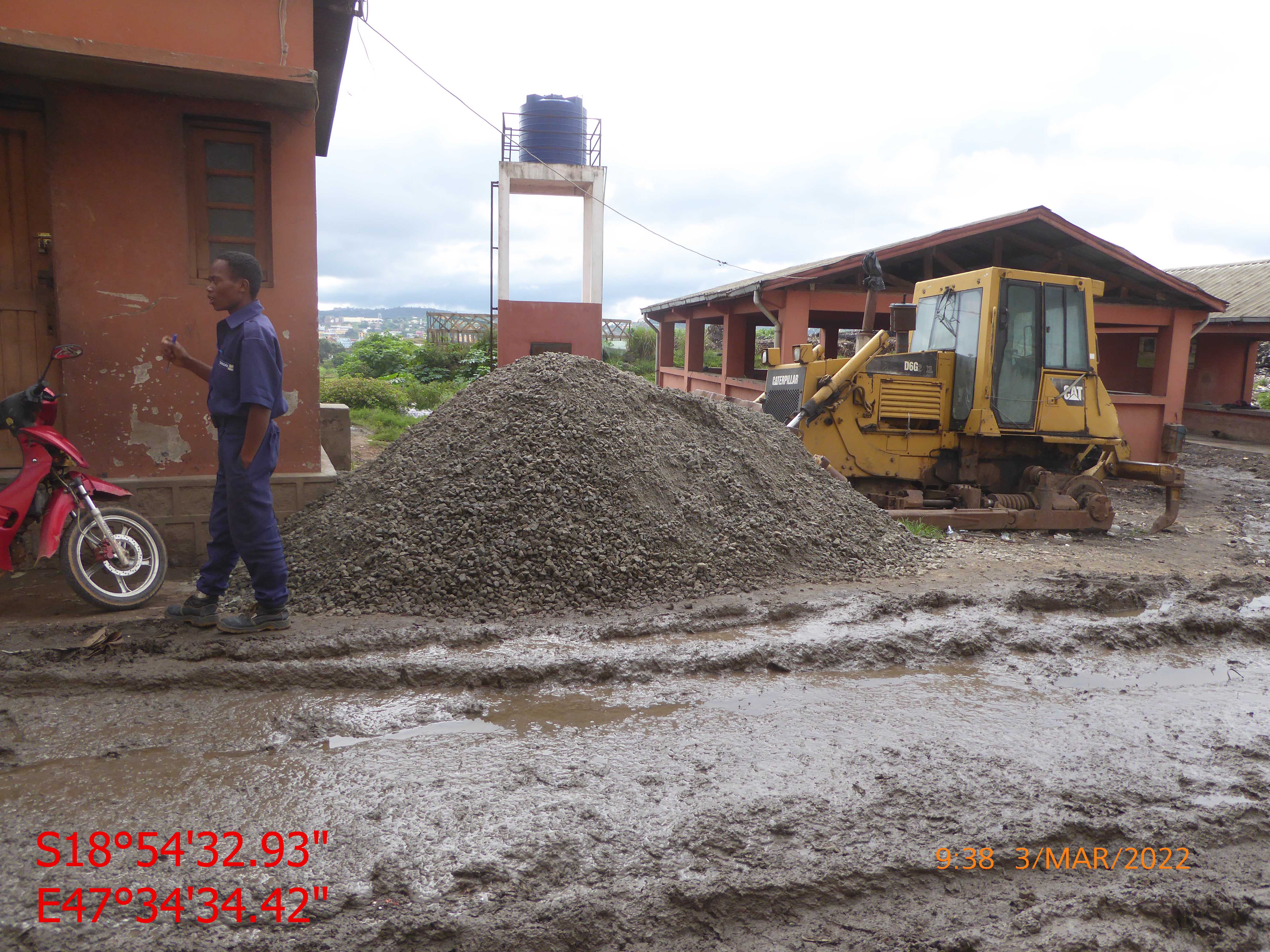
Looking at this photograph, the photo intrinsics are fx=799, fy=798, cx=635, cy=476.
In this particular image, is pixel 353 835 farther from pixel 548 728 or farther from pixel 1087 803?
pixel 1087 803

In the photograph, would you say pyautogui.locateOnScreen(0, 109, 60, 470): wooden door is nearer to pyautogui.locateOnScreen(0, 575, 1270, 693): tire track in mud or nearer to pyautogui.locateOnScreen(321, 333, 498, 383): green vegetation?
pyautogui.locateOnScreen(0, 575, 1270, 693): tire track in mud

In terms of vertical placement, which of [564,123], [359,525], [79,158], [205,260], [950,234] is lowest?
[359,525]

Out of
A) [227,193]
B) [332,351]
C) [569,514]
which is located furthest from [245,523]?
[332,351]

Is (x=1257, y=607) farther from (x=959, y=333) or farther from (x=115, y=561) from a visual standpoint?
(x=115, y=561)

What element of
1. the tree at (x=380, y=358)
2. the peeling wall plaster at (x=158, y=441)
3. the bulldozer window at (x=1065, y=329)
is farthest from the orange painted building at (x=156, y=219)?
the tree at (x=380, y=358)

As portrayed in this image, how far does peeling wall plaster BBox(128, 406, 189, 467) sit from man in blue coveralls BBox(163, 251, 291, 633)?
65.0 inches

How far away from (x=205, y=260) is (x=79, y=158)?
942 mm

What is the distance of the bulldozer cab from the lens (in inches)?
317

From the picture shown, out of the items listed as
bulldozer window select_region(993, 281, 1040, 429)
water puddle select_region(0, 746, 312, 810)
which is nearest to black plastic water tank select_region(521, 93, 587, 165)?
bulldozer window select_region(993, 281, 1040, 429)

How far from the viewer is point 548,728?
3.35 meters

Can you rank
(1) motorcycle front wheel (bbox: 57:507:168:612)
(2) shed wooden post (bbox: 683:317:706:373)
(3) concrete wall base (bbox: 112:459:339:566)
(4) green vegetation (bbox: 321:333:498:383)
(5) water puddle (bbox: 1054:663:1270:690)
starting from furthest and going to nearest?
(4) green vegetation (bbox: 321:333:498:383) < (2) shed wooden post (bbox: 683:317:706:373) < (3) concrete wall base (bbox: 112:459:339:566) < (1) motorcycle front wheel (bbox: 57:507:168:612) < (5) water puddle (bbox: 1054:663:1270:690)

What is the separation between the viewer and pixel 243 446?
4.00 meters

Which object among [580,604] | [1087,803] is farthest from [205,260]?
[1087,803]

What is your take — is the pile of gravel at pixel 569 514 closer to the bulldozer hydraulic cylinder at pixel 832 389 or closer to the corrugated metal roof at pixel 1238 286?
the bulldozer hydraulic cylinder at pixel 832 389
